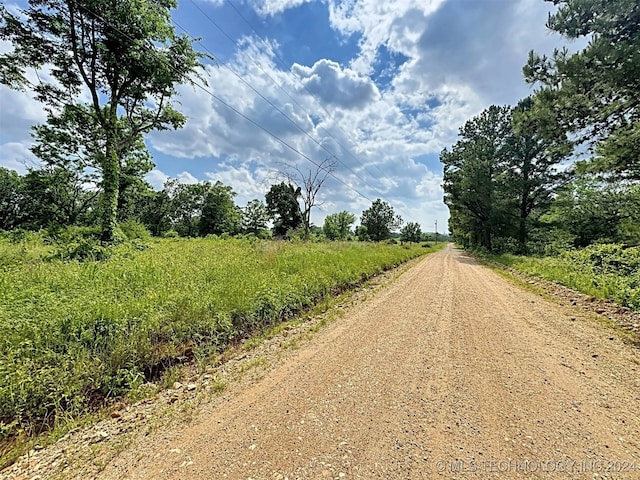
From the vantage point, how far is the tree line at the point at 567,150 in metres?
5.98

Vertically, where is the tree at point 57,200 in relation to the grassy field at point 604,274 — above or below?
above

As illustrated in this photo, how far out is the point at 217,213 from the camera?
4472 centimetres

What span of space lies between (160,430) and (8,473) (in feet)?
3.31

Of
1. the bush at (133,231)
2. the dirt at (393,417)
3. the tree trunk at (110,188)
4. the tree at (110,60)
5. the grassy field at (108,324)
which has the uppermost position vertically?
the tree at (110,60)

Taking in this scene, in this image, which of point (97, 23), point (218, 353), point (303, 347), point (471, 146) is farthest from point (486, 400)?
point (471, 146)

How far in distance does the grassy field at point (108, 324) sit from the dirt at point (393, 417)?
536 mm

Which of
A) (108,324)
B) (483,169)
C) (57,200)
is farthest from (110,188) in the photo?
(483,169)

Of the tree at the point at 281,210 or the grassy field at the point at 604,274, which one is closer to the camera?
the grassy field at the point at 604,274

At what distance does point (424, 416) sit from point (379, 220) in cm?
5945

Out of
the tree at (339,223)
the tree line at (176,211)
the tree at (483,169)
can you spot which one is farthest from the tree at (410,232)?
the tree at (483,169)

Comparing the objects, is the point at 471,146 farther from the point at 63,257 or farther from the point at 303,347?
the point at 63,257

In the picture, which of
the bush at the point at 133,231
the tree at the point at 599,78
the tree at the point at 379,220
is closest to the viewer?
the tree at the point at 599,78

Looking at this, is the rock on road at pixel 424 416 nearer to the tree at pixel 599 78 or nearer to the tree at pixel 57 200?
the tree at pixel 599 78

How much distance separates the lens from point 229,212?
45.3 meters
